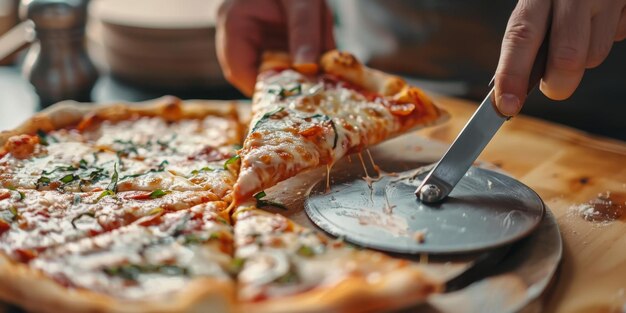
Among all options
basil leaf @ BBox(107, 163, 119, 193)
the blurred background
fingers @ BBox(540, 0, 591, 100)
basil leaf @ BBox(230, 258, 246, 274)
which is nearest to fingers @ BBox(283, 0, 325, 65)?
the blurred background

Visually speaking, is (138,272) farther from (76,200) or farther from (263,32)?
(263,32)

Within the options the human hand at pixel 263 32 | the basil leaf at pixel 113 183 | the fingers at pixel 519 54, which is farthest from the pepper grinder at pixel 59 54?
the fingers at pixel 519 54

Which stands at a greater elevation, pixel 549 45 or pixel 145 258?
pixel 549 45

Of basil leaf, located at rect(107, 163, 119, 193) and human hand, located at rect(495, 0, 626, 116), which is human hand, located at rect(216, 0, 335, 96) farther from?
human hand, located at rect(495, 0, 626, 116)

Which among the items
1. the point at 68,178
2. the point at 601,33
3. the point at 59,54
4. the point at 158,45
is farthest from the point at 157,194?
Result: the point at 59,54

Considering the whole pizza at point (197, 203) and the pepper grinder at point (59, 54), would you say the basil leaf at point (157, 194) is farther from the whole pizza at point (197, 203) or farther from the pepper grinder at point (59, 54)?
the pepper grinder at point (59, 54)

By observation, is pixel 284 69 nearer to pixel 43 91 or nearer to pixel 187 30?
pixel 187 30
